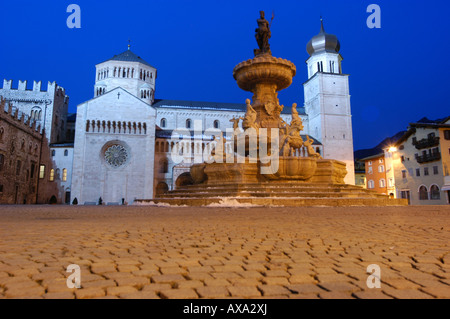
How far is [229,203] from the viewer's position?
38.2ft

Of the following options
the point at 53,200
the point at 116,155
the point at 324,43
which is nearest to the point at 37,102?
the point at 53,200

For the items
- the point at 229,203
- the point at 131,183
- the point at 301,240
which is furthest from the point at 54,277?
the point at 131,183

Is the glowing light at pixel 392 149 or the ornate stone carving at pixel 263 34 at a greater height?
the ornate stone carving at pixel 263 34

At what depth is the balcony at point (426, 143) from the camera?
34266mm

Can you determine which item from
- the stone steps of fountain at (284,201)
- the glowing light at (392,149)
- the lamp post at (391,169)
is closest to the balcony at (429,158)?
the glowing light at (392,149)

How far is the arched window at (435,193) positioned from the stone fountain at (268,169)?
23.8m

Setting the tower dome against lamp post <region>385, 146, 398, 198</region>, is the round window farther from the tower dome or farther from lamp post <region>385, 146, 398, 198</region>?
the tower dome

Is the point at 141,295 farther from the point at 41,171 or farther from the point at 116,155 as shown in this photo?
the point at 41,171

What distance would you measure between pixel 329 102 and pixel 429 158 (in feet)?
80.1

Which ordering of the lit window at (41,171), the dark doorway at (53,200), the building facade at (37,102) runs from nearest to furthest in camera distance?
the lit window at (41,171) < the dark doorway at (53,200) < the building facade at (37,102)

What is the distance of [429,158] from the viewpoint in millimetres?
35000

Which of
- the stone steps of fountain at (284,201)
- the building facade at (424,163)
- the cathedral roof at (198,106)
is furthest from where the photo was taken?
the cathedral roof at (198,106)

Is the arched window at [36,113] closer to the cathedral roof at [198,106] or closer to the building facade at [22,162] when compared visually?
the building facade at [22,162]
